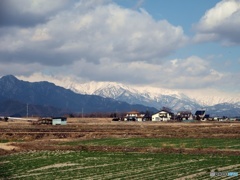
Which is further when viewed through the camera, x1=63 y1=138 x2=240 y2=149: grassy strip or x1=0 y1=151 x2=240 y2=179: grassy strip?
x1=63 y1=138 x2=240 y2=149: grassy strip

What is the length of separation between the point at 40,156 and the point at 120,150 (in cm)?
1077

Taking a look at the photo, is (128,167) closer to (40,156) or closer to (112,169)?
(112,169)

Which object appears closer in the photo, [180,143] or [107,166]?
[107,166]

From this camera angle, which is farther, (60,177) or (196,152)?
(196,152)

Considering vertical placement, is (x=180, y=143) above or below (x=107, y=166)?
above

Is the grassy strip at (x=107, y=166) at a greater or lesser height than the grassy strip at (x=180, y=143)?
lesser

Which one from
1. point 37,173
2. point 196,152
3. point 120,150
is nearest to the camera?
point 37,173

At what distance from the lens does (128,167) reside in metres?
35.5

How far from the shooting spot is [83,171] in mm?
33719

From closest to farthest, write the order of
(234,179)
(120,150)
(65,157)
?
(234,179)
(65,157)
(120,150)

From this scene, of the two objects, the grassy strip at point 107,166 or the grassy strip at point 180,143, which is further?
the grassy strip at point 180,143

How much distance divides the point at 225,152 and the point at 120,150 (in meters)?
13.0

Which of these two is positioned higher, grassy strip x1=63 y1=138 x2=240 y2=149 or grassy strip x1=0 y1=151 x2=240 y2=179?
grassy strip x1=63 y1=138 x2=240 y2=149

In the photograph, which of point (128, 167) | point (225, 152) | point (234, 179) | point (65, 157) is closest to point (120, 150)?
point (65, 157)
